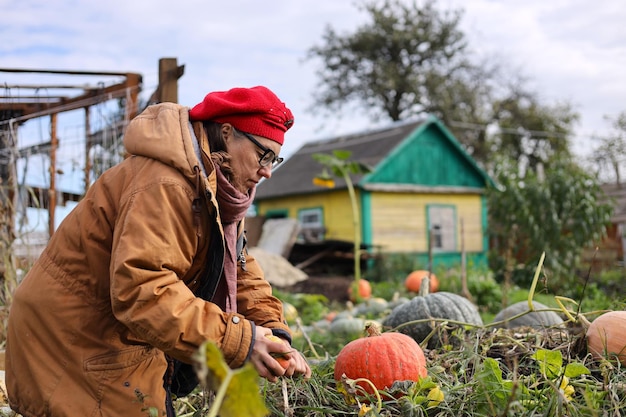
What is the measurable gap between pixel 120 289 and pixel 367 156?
1637 centimetres

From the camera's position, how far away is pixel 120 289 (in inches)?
72.0

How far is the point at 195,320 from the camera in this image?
6.02 feet

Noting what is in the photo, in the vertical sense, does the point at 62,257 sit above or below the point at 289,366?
above

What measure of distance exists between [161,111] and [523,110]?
1286 inches

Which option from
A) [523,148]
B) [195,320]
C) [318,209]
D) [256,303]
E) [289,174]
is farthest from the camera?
[523,148]

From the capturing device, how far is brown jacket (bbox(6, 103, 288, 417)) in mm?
1874

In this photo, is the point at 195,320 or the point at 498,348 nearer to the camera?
the point at 195,320

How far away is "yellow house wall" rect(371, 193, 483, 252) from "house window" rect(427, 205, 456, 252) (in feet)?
0.46

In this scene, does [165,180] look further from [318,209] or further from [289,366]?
[318,209]

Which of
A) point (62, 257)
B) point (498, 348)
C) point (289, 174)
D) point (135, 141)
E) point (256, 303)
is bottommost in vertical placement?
point (498, 348)

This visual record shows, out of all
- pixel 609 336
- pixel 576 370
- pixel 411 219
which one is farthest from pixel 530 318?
pixel 411 219

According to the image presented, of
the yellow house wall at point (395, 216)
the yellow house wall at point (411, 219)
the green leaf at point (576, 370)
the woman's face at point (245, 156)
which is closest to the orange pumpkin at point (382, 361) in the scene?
the green leaf at point (576, 370)

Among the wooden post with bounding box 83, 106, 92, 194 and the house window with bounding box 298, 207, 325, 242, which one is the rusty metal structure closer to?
the wooden post with bounding box 83, 106, 92, 194

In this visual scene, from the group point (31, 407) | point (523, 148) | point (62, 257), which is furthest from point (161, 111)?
point (523, 148)
